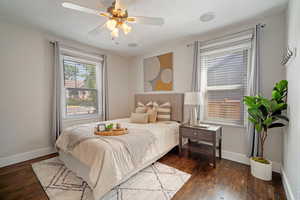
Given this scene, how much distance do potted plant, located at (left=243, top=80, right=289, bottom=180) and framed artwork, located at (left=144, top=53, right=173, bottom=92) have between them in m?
1.92

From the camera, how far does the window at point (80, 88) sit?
3160 millimetres

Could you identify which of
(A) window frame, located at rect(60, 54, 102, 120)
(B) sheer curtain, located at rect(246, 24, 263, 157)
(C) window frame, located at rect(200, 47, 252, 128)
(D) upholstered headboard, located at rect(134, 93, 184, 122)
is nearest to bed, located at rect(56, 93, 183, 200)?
(D) upholstered headboard, located at rect(134, 93, 184, 122)

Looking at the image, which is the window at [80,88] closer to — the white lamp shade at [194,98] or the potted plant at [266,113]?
the white lamp shade at [194,98]

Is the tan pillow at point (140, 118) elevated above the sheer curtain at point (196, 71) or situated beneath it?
situated beneath

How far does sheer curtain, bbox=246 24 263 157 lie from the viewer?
2.18 meters

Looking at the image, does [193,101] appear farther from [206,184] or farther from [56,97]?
[56,97]

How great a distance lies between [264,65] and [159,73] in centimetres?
229

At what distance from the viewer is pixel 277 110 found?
185cm

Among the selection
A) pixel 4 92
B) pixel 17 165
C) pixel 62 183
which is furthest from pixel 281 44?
pixel 17 165

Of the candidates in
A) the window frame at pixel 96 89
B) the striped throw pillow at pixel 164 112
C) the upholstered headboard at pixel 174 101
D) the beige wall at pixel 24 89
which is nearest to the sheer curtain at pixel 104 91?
the window frame at pixel 96 89

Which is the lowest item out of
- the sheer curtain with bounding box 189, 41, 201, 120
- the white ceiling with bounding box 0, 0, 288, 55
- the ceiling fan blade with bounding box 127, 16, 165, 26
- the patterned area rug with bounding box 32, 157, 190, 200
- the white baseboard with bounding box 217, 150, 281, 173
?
the patterned area rug with bounding box 32, 157, 190, 200

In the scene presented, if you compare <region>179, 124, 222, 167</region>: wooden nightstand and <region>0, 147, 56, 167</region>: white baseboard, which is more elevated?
<region>179, 124, 222, 167</region>: wooden nightstand

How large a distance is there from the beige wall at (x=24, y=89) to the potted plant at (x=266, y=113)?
13.2 ft

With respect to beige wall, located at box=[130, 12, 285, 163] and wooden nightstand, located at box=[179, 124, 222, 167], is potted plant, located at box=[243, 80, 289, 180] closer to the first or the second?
beige wall, located at box=[130, 12, 285, 163]
